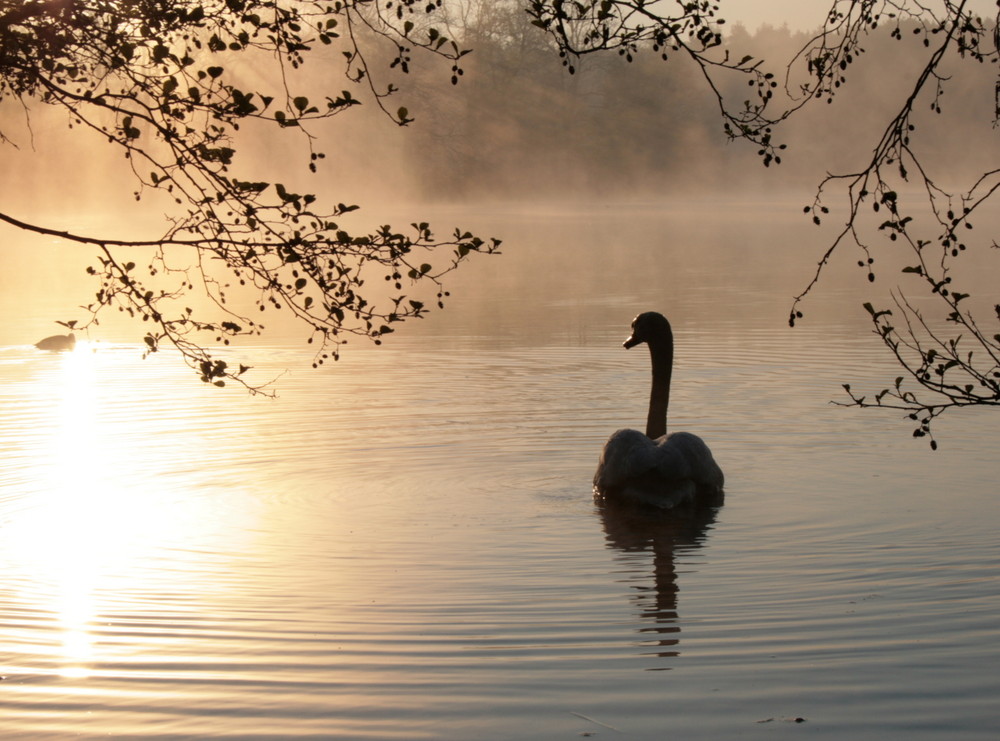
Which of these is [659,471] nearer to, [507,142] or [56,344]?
[56,344]

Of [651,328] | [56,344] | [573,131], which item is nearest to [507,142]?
[573,131]

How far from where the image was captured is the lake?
6391mm

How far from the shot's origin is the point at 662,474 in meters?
10.8

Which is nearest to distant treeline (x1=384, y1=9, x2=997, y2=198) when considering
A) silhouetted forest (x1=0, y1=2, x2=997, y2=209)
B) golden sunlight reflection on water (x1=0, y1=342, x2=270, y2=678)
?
silhouetted forest (x1=0, y1=2, x2=997, y2=209)

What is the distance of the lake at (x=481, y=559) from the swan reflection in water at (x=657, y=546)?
3cm

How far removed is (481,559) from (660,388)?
11.9 feet

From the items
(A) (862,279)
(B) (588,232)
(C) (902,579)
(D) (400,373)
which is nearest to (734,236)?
(B) (588,232)

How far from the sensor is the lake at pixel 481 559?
21.0 ft

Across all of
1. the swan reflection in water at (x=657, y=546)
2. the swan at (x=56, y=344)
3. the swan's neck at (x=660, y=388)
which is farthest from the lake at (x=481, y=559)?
the swan at (x=56, y=344)

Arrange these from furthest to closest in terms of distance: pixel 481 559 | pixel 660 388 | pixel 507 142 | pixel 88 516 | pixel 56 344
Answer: pixel 507 142
pixel 56 344
pixel 660 388
pixel 88 516
pixel 481 559

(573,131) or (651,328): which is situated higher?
(573,131)

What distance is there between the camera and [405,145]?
319 feet

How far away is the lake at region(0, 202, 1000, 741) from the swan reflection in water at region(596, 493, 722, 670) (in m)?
0.03

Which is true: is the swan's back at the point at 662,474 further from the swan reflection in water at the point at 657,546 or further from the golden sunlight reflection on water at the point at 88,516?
the golden sunlight reflection on water at the point at 88,516
